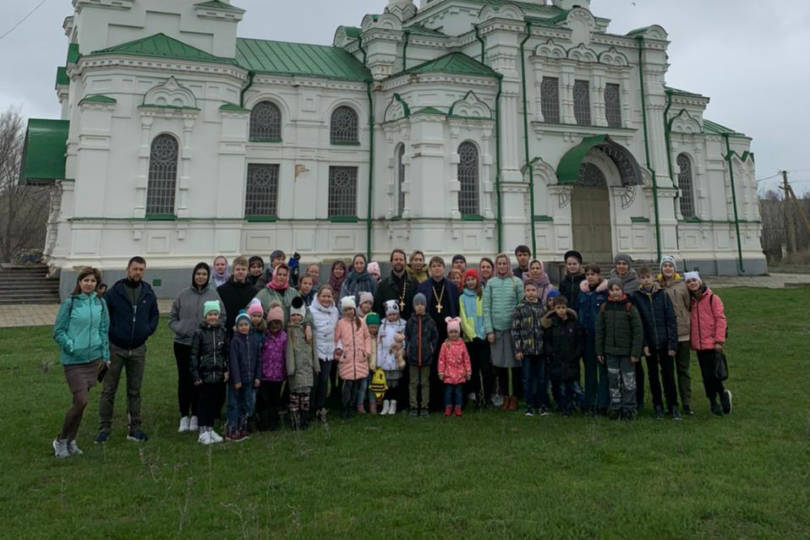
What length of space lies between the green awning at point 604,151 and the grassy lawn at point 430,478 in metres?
15.0

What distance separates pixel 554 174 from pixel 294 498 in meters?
19.7

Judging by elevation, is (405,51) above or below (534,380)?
above

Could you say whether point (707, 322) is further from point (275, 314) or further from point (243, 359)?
point (243, 359)

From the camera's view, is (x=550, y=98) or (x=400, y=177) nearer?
(x=400, y=177)

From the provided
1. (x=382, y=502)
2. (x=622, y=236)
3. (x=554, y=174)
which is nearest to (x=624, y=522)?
(x=382, y=502)

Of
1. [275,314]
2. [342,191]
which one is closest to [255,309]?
[275,314]

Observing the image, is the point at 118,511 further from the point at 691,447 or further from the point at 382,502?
the point at 691,447

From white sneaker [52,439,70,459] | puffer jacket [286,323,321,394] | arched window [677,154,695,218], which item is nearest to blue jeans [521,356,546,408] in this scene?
puffer jacket [286,323,321,394]

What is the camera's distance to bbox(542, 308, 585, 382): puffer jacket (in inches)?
273

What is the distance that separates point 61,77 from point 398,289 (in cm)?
2135

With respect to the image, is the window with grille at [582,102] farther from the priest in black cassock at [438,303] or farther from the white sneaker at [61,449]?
the white sneaker at [61,449]

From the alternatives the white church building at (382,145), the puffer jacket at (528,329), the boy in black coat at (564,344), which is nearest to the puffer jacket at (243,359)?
the puffer jacket at (528,329)

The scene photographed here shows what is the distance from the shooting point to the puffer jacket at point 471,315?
24.3ft

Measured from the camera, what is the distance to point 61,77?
2200 centimetres
